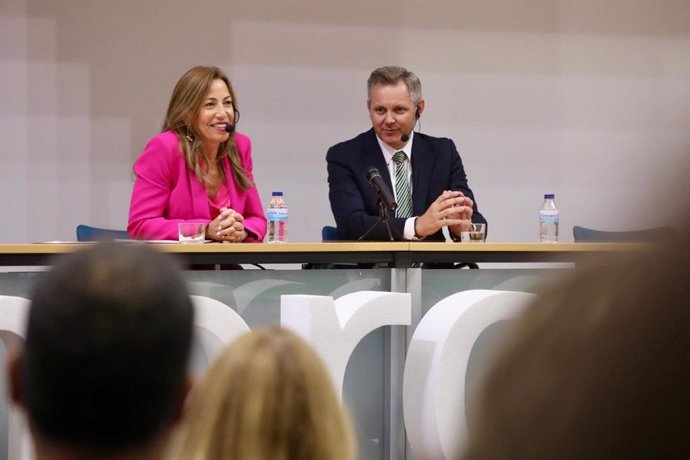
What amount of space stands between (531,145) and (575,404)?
625 centimetres

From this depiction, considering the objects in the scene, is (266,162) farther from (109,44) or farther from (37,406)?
(37,406)

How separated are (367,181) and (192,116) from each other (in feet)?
2.90

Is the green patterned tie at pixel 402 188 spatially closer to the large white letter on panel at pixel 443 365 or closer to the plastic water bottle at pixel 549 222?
the plastic water bottle at pixel 549 222

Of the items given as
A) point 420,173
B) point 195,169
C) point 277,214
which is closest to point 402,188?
point 420,173

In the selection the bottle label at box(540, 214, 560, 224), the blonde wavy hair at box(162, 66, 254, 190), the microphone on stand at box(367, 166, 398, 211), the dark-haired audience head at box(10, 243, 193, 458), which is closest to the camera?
the dark-haired audience head at box(10, 243, 193, 458)

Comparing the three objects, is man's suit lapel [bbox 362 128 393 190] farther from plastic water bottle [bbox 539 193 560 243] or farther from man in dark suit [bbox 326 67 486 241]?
plastic water bottle [bbox 539 193 560 243]

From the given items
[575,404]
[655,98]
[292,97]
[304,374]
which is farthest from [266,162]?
[575,404]

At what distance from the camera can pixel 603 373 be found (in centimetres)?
34

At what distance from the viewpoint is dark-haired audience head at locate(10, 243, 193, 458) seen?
2.79 feet

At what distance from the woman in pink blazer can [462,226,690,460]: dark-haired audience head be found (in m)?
3.73

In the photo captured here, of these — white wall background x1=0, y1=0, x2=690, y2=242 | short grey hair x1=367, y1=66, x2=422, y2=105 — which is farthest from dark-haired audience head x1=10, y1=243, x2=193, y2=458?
white wall background x1=0, y1=0, x2=690, y2=242

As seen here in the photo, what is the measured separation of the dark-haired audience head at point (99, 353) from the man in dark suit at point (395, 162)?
3531mm

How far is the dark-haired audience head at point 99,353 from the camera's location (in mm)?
850

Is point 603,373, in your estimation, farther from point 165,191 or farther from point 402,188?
point 402,188
